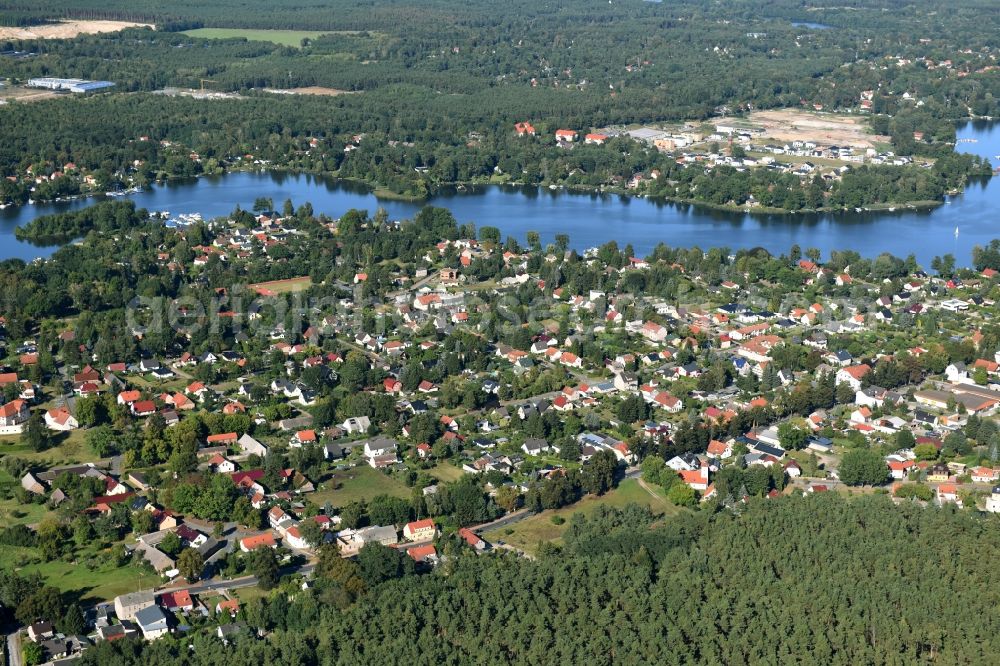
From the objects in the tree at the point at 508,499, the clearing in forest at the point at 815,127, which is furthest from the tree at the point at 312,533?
the clearing in forest at the point at 815,127

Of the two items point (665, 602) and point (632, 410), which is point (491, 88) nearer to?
point (632, 410)

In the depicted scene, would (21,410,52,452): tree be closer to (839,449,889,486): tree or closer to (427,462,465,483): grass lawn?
(427,462,465,483): grass lawn

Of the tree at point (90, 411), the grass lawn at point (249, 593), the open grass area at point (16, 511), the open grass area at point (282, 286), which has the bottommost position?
the grass lawn at point (249, 593)

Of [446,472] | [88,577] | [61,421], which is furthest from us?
[61,421]

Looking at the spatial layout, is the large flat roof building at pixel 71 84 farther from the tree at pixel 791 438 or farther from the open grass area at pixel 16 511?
the tree at pixel 791 438

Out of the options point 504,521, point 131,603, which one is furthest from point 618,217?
point 131,603
